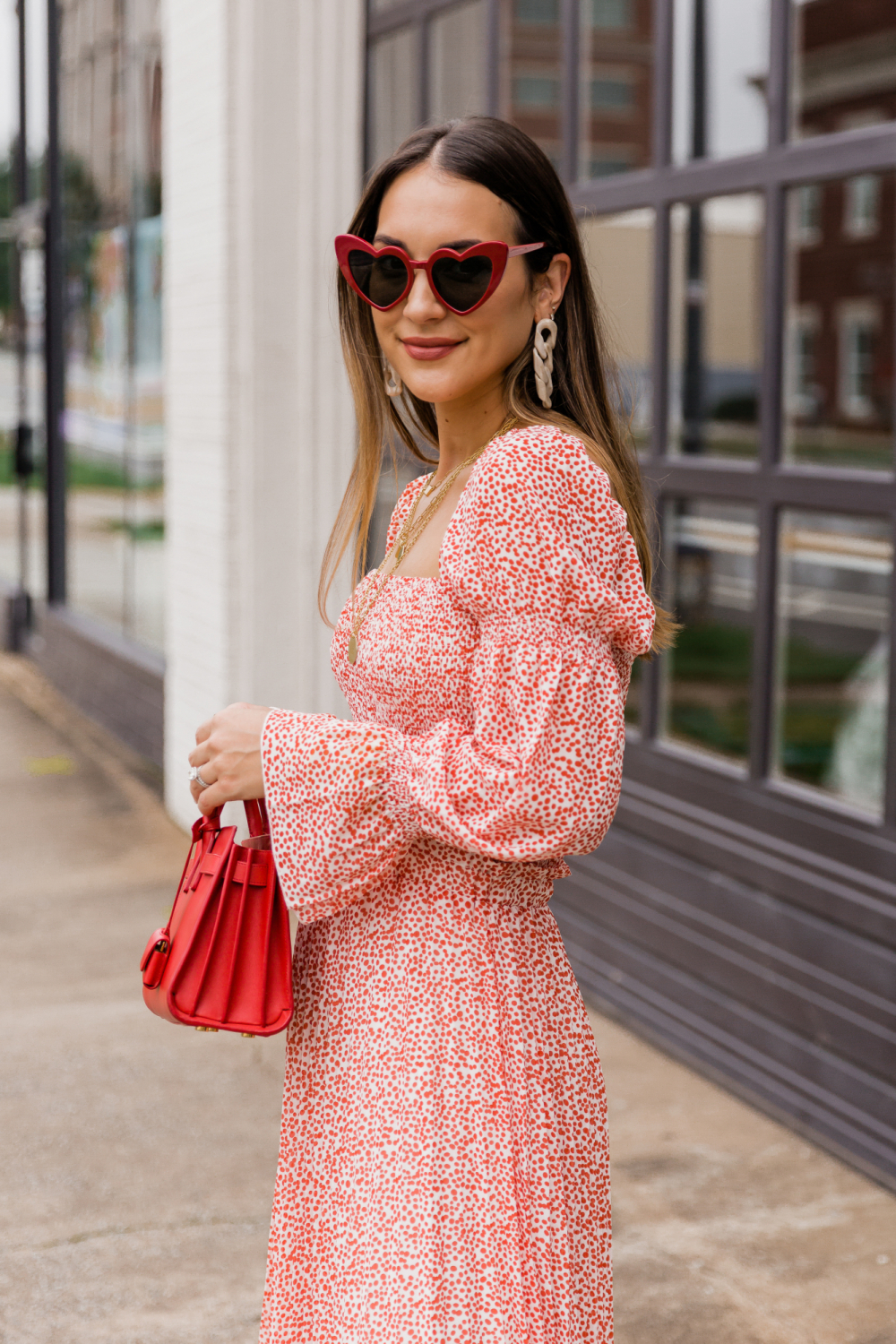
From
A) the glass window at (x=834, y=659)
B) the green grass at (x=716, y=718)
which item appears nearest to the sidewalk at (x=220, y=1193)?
the glass window at (x=834, y=659)

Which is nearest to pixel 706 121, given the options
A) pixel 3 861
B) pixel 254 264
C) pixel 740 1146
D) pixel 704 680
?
pixel 254 264

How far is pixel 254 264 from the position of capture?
5652 millimetres

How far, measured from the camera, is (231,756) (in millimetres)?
1734

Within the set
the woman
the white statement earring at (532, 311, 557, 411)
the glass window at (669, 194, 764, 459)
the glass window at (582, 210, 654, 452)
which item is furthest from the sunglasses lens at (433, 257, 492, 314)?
the glass window at (669, 194, 764, 459)

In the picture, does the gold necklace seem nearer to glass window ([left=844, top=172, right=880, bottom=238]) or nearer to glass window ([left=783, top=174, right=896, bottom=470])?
glass window ([left=783, top=174, right=896, bottom=470])

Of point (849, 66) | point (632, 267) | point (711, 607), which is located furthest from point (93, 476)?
point (849, 66)

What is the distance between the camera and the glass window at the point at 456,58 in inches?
197

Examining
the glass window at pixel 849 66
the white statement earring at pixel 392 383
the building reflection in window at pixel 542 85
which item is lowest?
the white statement earring at pixel 392 383

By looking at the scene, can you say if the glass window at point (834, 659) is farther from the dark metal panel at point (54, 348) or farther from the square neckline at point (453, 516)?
the dark metal panel at point (54, 348)

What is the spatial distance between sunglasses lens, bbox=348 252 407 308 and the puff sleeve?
0.82 feet

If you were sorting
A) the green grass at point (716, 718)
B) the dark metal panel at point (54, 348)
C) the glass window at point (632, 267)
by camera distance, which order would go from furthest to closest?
the dark metal panel at point (54, 348)
the green grass at point (716, 718)
the glass window at point (632, 267)

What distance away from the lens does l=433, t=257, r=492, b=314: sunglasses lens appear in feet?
5.56

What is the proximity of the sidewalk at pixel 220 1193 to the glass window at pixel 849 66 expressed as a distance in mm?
53681

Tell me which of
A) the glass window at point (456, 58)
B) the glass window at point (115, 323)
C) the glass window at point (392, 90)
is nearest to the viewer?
the glass window at point (456, 58)
